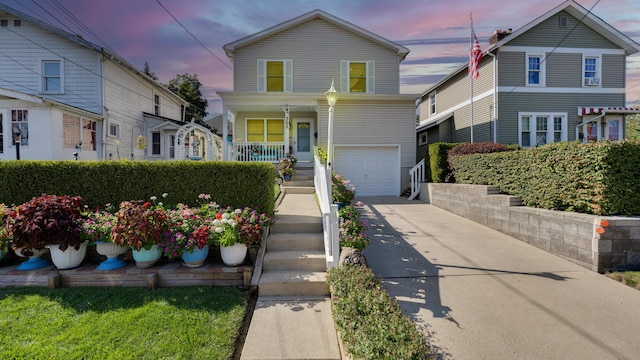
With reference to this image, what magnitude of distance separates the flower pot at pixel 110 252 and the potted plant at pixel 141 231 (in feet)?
0.77

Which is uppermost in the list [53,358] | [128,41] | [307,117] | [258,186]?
[128,41]

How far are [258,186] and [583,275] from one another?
206 inches

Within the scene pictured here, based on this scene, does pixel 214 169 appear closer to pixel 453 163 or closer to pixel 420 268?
pixel 420 268

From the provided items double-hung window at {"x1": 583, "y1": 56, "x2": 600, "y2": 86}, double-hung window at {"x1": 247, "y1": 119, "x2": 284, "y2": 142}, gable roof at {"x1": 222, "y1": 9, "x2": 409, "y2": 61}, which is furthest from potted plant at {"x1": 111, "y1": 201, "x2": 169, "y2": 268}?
double-hung window at {"x1": 583, "y1": 56, "x2": 600, "y2": 86}

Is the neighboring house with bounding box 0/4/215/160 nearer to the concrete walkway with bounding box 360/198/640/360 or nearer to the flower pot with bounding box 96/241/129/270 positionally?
the flower pot with bounding box 96/241/129/270

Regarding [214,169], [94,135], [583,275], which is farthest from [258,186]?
[94,135]

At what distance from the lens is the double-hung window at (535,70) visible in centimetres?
1335

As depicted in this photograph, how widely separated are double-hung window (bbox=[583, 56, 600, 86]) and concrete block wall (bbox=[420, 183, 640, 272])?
1096 centimetres

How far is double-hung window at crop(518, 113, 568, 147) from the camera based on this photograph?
1346cm

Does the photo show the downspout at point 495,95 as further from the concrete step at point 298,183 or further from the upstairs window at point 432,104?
the concrete step at point 298,183

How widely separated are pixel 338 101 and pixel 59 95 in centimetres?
1192

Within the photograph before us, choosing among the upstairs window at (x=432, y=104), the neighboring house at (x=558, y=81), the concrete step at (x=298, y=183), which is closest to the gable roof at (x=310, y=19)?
the neighboring house at (x=558, y=81)

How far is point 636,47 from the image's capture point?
521 inches

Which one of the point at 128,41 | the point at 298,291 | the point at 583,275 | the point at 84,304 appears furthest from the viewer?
the point at 128,41
